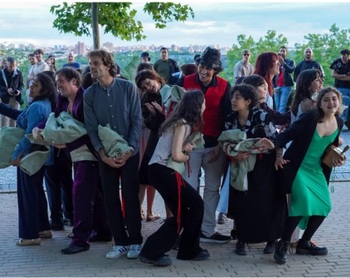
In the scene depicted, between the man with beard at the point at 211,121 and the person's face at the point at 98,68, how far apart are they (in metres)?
0.93

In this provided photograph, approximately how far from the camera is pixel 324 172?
255 inches

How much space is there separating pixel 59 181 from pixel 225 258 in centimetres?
213

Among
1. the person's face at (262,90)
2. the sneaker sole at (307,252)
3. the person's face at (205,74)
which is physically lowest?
the sneaker sole at (307,252)

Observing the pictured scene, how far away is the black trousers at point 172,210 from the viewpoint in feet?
19.7

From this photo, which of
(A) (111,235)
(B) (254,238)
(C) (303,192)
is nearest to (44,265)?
A: (A) (111,235)

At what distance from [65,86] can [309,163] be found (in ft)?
7.86

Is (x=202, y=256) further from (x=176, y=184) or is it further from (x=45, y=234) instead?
(x=45, y=234)

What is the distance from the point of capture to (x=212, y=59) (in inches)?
263

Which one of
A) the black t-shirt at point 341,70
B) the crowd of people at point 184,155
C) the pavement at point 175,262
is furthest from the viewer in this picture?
the black t-shirt at point 341,70

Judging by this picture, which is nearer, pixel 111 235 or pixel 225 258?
pixel 225 258

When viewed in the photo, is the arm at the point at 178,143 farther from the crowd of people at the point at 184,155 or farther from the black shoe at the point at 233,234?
the black shoe at the point at 233,234

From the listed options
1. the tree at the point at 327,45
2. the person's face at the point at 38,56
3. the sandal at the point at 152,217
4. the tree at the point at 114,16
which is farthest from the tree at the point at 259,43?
the sandal at the point at 152,217

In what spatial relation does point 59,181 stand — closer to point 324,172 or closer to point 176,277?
point 176,277

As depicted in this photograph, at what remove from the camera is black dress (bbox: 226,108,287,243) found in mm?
6312
